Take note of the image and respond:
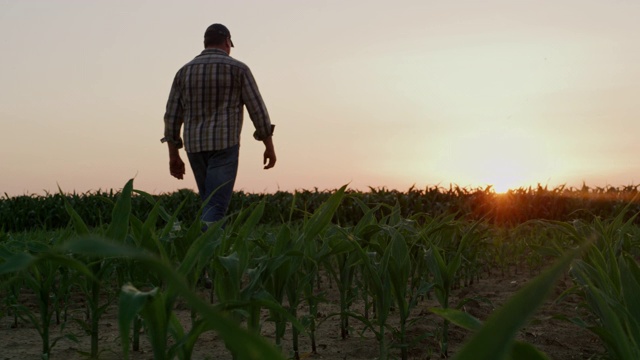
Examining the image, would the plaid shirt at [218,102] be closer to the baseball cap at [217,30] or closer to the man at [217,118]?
the man at [217,118]

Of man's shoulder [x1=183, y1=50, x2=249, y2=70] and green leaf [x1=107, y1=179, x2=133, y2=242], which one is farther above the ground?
man's shoulder [x1=183, y1=50, x2=249, y2=70]

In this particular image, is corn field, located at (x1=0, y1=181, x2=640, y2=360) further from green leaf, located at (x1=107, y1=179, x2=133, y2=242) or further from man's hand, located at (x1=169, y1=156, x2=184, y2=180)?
man's hand, located at (x1=169, y1=156, x2=184, y2=180)

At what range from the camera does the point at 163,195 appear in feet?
42.8

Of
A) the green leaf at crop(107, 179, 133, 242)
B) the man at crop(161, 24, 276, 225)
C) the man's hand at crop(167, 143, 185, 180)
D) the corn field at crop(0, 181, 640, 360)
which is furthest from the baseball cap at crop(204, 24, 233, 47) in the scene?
the green leaf at crop(107, 179, 133, 242)

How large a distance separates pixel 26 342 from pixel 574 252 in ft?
9.67

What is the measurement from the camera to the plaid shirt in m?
6.08

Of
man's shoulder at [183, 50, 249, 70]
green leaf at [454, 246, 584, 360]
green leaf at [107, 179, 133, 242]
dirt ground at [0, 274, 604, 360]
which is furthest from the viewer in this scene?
man's shoulder at [183, 50, 249, 70]

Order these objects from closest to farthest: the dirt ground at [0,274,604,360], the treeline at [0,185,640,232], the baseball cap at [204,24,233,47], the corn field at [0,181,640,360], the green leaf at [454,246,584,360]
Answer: the green leaf at [454,246,584,360] → the corn field at [0,181,640,360] → the dirt ground at [0,274,604,360] → the baseball cap at [204,24,233,47] → the treeline at [0,185,640,232]

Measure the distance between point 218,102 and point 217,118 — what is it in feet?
0.57

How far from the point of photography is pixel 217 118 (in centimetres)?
610

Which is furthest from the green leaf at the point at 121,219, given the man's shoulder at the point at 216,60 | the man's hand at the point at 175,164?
the man's hand at the point at 175,164

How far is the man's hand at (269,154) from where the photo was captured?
6.27 metres

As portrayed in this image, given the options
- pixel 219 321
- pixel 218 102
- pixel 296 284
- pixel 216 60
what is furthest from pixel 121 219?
pixel 216 60

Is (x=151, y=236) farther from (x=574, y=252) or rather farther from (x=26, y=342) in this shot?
(x=574, y=252)
